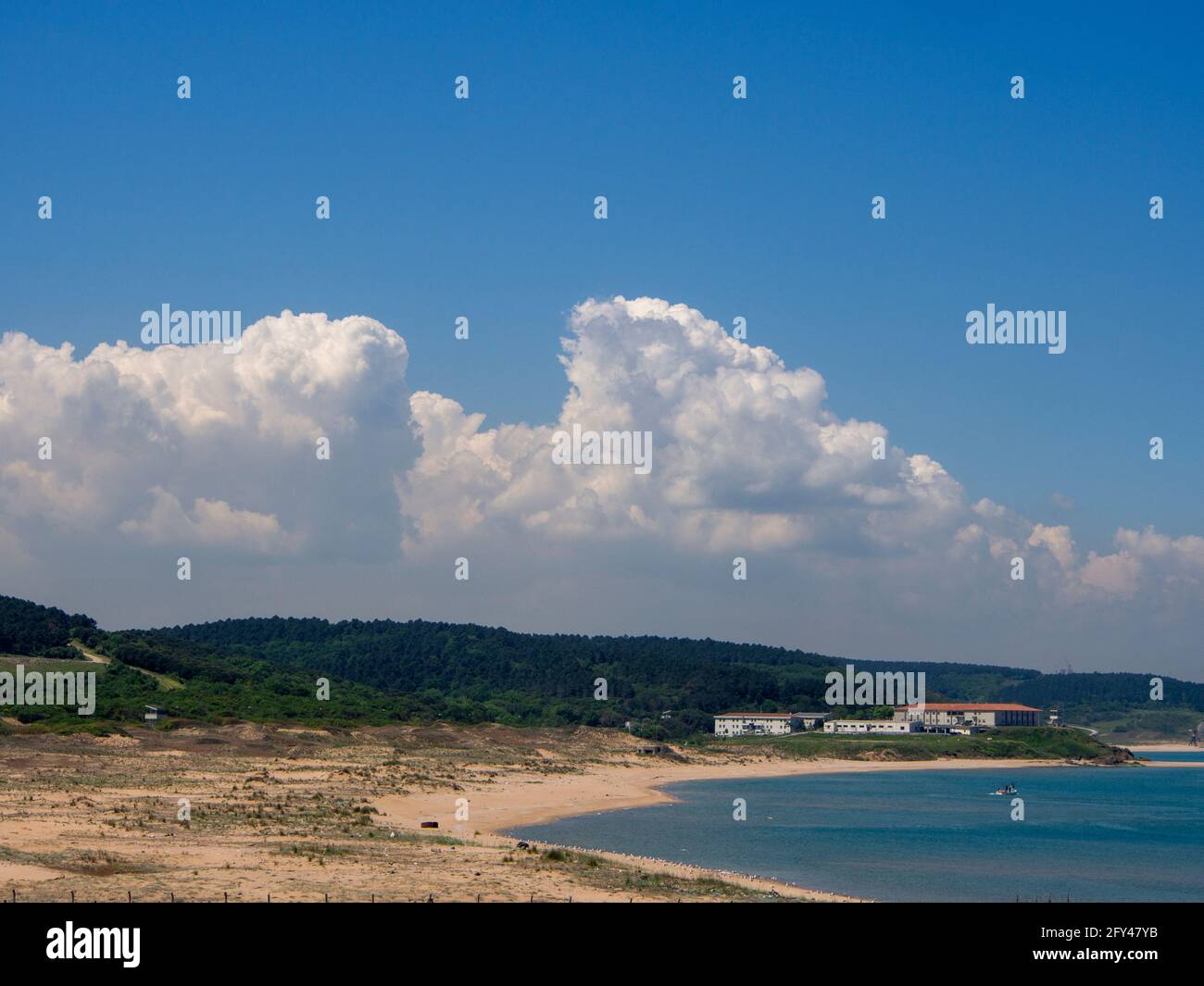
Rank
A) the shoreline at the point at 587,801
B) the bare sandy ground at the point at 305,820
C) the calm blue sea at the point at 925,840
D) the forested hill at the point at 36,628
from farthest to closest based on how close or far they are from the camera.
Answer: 1. the forested hill at the point at 36,628
2. the calm blue sea at the point at 925,840
3. the shoreline at the point at 587,801
4. the bare sandy ground at the point at 305,820

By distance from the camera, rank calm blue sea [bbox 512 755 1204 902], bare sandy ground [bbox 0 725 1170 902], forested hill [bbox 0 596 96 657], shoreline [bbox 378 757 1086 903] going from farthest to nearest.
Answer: forested hill [bbox 0 596 96 657] → calm blue sea [bbox 512 755 1204 902] → shoreline [bbox 378 757 1086 903] → bare sandy ground [bbox 0 725 1170 902]

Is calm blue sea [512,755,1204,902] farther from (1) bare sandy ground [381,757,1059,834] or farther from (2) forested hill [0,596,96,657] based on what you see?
(2) forested hill [0,596,96,657]

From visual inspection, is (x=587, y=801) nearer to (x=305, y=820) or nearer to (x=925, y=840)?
(x=925, y=840)

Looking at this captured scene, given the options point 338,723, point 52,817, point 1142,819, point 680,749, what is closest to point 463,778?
point 338,723

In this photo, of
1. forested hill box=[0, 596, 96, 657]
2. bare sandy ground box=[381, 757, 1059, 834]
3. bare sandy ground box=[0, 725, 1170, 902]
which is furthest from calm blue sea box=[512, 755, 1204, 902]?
forested hill box=[0, 596, 96, 657]

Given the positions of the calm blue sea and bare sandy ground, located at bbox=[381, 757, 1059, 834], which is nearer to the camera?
the calm blue sea

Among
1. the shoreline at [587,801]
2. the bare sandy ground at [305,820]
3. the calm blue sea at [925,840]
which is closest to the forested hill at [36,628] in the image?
the bare sandy ground at [305,820]

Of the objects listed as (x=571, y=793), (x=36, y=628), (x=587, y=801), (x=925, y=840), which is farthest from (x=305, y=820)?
(x=36, y=628)

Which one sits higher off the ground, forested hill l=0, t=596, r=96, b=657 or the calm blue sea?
forested hill l=0, t=596, r=96, b=657

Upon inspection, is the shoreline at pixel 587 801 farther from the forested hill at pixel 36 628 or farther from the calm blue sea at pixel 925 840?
the forested hill at pixel 36 628
